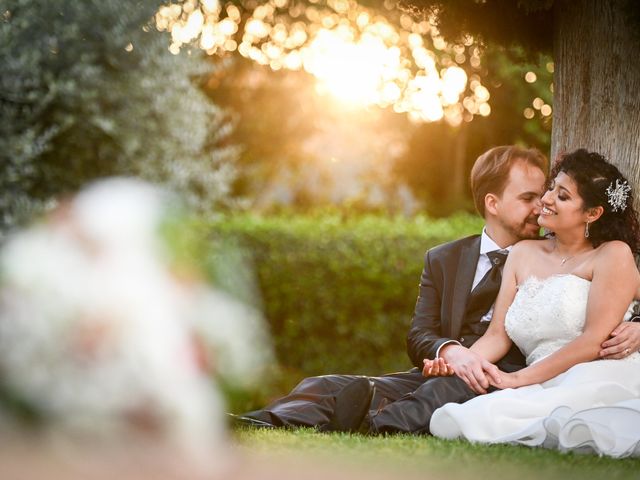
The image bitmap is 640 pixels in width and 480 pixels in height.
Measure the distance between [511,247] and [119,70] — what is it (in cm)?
640

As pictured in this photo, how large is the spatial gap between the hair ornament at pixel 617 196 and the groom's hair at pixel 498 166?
0.71 m

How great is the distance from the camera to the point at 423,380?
215 inches

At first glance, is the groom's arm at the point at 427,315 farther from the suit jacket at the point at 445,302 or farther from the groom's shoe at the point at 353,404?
the groom's shoe at the point at 353,404

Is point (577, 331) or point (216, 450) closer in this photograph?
point (216, 450)

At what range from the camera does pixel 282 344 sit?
29.5 ft

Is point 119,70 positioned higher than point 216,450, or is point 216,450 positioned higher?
point 119,70

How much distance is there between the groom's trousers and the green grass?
9.8 inches

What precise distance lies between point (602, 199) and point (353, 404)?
5.93ft

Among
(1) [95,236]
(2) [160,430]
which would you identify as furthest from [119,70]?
(2) [160,430]

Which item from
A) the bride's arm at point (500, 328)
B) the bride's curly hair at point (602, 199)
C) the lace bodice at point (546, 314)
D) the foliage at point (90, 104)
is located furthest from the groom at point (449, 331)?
the foliage at point (90, 104)

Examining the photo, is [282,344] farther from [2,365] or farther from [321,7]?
[321,7]

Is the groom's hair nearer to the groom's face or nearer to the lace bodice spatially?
the groom's face

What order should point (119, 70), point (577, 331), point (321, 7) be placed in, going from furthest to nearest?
point (321, 7), point (119, 70), point (577, 331)

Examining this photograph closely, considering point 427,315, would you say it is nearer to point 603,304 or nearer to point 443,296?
point 443,296
